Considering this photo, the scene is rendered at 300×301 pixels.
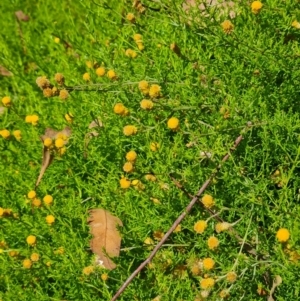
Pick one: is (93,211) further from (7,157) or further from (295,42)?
(295,42)

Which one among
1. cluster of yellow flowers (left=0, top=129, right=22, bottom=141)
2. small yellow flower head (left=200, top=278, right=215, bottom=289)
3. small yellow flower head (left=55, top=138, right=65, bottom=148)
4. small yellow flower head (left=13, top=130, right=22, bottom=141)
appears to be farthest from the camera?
small yellow flower head (left=13, top=130, right=22, bottom=141)

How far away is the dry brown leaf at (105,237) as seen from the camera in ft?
6.94

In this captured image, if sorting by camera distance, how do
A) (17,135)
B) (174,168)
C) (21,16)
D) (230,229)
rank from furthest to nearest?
(21,16) → (17,135) → (174,168) → (230,229)

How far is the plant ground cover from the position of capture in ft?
6.66

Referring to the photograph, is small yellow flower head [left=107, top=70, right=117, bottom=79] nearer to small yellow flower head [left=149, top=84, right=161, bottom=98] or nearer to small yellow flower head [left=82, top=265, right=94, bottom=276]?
small yellow flower head [left=149, top=84, right=161, bottom=98]

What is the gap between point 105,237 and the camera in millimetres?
2150

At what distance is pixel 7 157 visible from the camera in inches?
109

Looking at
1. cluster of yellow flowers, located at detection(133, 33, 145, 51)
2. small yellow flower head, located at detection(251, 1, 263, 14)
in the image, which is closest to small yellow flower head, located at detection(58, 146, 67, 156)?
cluster of yellow flowers, located at detection(133, 33, 145, 51)

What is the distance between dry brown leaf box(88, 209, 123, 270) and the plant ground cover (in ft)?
0.15

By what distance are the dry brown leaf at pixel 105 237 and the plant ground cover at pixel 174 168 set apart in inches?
1.8

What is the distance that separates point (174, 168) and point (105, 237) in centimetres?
36

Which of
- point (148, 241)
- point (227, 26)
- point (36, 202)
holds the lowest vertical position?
point (36, 202)

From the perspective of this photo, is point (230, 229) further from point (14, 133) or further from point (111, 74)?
point (14, 133)

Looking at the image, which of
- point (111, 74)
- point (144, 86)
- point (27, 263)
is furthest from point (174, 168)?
point (27, 263)
